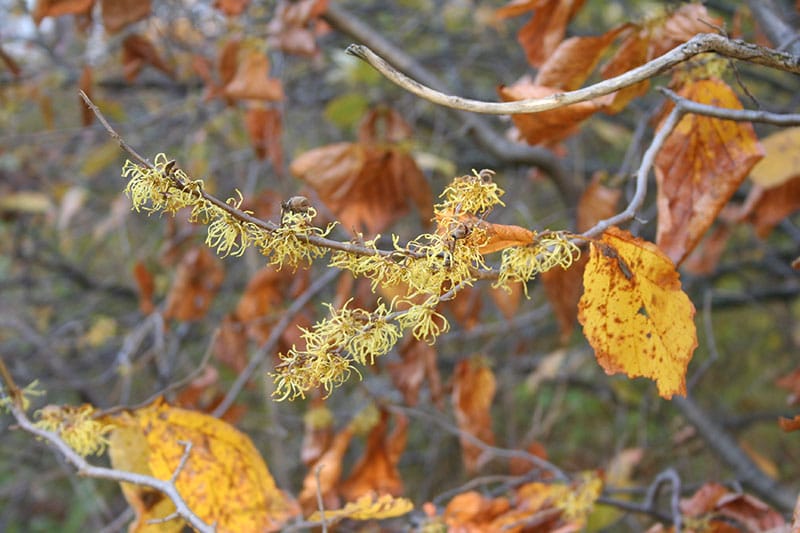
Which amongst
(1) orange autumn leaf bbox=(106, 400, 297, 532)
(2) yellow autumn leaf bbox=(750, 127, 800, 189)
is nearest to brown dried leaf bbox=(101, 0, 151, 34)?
(1) orange autumn leaf bbox=(106, 400, 297, 532)

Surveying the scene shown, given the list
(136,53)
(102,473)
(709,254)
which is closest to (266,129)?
(136,53)

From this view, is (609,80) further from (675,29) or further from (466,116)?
(466,116)

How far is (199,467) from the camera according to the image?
914 mm

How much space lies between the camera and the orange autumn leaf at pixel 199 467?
895mm

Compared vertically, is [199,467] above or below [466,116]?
below

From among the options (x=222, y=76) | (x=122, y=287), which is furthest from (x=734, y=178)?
(x=122, y=287)

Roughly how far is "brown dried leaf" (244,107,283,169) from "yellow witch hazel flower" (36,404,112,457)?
891mm

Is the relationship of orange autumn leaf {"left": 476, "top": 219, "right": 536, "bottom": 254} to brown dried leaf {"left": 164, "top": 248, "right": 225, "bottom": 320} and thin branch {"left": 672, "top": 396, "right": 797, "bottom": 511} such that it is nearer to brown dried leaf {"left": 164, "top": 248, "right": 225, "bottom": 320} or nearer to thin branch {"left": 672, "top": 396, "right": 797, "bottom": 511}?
thin branch {"left": 672, "top": 396, "right": 797, "bottom": 511}

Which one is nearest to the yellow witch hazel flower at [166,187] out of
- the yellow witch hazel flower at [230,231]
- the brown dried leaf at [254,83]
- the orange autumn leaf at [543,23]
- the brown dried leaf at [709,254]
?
the yellow witch hazel flower at [230,231]

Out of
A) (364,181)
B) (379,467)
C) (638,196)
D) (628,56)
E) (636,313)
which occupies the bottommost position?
(379,467)

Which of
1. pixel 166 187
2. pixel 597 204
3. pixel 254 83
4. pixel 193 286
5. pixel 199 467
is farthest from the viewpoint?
pixel 193 286

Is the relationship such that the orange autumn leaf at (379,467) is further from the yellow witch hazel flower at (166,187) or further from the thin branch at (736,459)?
the yellow witch hazel flower at (166,187)

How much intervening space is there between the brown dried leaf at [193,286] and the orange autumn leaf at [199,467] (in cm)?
86

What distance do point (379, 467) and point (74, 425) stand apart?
0.65m
